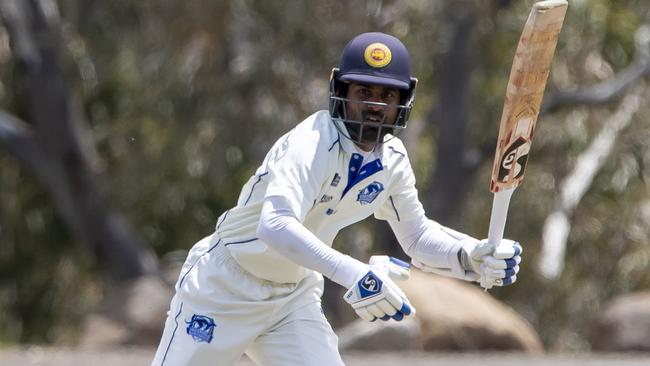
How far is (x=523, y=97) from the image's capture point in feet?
15.4

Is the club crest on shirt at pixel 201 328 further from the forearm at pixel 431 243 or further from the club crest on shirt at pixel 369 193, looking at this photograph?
the forearm at pixel 431 243

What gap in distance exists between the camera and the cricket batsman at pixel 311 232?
4.59m

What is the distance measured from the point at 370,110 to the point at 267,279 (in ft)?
2.35

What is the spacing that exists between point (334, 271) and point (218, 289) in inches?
21.8

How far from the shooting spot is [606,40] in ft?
66.4

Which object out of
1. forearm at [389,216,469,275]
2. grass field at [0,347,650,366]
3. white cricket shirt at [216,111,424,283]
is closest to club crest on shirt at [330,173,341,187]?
white cricket shirt at [216,111,424,283]

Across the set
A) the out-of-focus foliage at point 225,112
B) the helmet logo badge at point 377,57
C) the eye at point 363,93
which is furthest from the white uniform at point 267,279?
the out-of-focus foliage at point 225,112

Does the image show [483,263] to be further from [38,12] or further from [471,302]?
[38,12]

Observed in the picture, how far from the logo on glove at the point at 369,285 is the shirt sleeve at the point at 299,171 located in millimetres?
316

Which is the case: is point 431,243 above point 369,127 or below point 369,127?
below

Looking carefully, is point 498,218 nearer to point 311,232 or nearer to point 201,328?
point 311,232

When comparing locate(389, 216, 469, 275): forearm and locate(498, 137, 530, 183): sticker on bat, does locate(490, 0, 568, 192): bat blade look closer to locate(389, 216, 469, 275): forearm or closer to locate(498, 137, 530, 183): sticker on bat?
locate(498, 137, 530, 183): sticker on bat

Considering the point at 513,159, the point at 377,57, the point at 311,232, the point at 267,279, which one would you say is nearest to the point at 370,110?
the point at 377,57

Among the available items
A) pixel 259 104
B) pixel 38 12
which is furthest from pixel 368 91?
pixel 259 104
